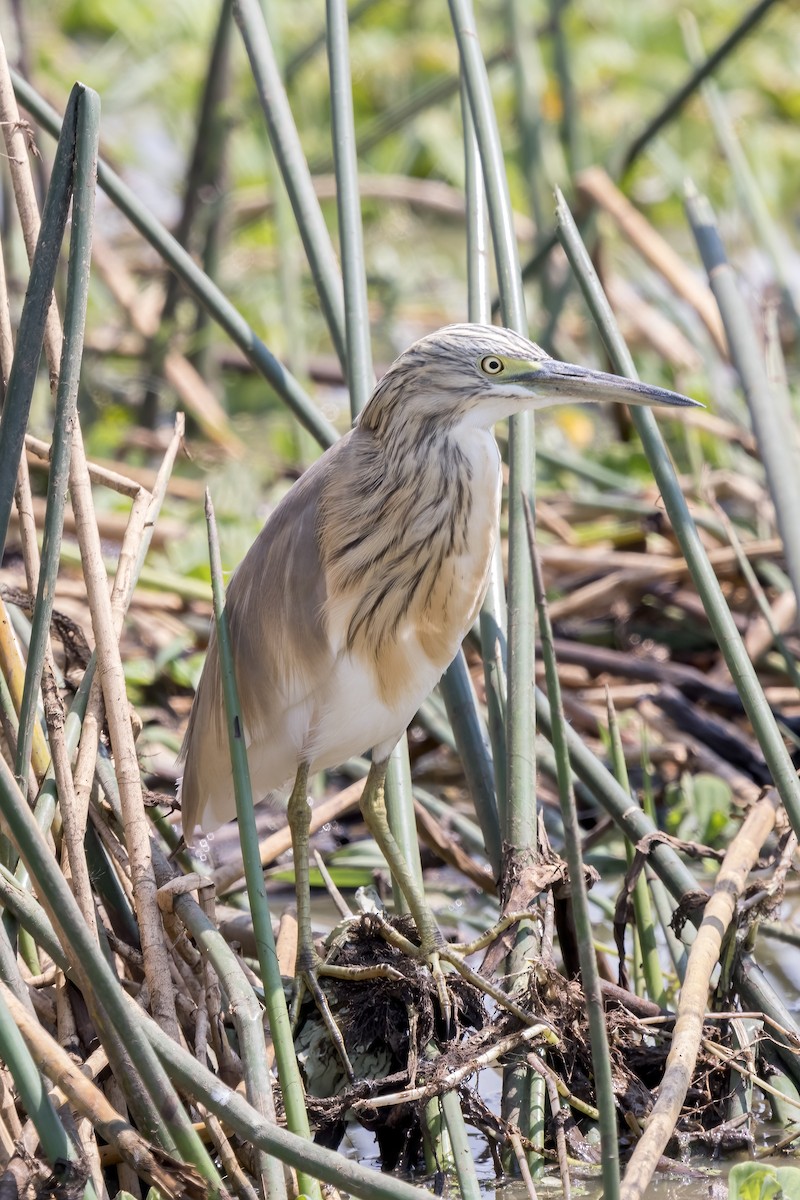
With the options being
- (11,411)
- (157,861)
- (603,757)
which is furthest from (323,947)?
(603,757)

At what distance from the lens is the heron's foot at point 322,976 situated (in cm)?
237

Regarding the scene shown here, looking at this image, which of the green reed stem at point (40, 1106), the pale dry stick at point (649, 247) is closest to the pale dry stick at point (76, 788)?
the green reed stem at point (40, 1106)

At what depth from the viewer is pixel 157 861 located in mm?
2342

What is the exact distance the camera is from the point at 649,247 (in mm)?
5324

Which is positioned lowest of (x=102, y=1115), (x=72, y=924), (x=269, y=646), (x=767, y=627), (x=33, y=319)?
(x=102, y=1115)

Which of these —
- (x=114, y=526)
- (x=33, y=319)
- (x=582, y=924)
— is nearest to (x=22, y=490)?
(x=33, y=319)

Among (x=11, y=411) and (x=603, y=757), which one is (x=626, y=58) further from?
(x=11, y=411)

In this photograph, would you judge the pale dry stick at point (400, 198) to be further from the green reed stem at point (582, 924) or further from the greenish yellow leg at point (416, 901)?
the green reed stem at point (582, 924)

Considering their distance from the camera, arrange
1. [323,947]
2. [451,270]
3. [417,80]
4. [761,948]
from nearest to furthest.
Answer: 1. [323,947]
2. [761,948]
3. [451,270]
4. [417,80]

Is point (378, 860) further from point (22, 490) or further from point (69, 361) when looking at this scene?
point (69, 361)

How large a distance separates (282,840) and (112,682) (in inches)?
38.0

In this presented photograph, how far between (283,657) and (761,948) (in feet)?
4.29

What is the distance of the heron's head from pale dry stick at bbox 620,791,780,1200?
31.0 inches

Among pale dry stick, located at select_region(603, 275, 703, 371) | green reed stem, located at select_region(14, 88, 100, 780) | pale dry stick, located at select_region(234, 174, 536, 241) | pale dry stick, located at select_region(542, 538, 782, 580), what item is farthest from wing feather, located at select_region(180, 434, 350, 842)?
pale dry stick, located at select_region(234, 174, 536, 241)
